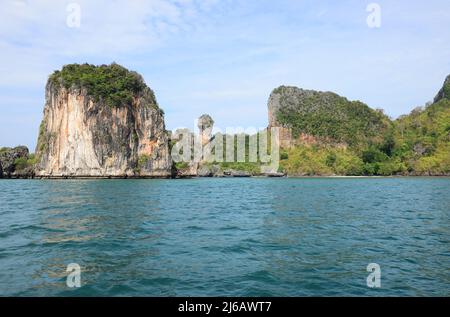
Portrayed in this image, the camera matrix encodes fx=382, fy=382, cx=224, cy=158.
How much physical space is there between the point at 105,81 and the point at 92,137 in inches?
737

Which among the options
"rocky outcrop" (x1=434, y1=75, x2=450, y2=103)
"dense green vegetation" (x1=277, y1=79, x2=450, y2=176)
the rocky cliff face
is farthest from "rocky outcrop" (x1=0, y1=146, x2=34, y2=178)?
"rocky outcrop" (x1=434, y1=75, x2=450, y2=103)

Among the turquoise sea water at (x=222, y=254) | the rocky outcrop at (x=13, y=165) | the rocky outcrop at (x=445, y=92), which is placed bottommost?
the turquoise sea water at (x=222, y=254)

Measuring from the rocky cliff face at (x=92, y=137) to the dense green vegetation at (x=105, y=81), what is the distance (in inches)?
16.4

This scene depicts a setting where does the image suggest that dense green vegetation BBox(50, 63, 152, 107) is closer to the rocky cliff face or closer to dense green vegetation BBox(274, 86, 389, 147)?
the rocky cliff face

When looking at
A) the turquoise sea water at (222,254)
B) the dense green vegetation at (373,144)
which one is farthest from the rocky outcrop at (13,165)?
the turquoise sea water at (222,254)

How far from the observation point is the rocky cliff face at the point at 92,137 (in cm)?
10238

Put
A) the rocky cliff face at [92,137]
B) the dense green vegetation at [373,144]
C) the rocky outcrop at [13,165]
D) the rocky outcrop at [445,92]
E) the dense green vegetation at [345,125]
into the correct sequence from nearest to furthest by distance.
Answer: the rocky cliff face at [92,137] → the rocky outcrop at [13,165] → the dense green vegetation at [373,144] → the rocky outcrop at [445,92] → the dense green vegetation at [345,125]

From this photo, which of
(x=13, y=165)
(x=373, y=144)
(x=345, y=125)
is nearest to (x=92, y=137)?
(x=13, y=165)

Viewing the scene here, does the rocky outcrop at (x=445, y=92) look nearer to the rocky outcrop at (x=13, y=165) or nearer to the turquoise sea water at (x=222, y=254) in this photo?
the rocky outcrop at (x=13, y=165)

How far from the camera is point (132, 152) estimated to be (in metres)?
110

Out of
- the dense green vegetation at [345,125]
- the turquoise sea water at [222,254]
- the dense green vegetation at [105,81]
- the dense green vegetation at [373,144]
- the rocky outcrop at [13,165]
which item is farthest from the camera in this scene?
the dense green vegetation at [345,125]

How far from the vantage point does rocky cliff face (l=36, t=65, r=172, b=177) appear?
102 m

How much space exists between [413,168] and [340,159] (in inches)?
1154

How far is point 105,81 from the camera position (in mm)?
110812
